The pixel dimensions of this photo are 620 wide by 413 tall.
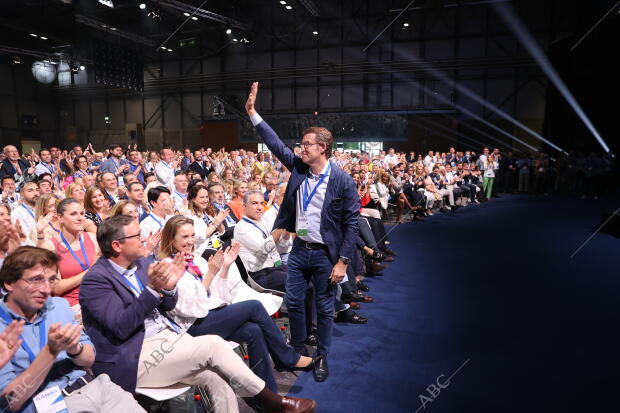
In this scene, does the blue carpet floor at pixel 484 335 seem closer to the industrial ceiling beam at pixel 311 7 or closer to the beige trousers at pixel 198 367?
the beige trousers at pixel 198 367

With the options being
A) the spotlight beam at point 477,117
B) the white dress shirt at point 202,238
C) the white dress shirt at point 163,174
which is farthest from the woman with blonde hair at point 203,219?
the spotlight beam at point 477,117

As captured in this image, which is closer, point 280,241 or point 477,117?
point 280,241

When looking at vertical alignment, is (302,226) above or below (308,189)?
below

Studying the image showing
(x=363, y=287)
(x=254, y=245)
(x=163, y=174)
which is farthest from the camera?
(x=163, y=174)

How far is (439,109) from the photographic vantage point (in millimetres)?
15414

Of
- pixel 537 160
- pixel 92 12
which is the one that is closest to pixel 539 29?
pixel 537 160

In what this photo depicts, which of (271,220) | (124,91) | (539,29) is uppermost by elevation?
(539,29)

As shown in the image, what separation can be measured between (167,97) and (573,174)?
56.7 feet

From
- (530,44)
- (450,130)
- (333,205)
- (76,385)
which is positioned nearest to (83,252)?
(76,385)

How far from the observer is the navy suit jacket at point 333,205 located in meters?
2.69

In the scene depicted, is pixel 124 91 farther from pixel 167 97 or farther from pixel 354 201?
pixel 354 201

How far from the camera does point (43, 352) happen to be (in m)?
1.47

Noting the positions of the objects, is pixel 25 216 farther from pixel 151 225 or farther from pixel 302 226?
pixel 302 226

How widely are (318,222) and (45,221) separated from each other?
2266 mm
